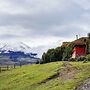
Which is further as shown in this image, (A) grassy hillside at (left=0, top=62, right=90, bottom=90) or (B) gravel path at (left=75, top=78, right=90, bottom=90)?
(A) grassy hillside at (left=0, top=62, right=90, bottom=90)

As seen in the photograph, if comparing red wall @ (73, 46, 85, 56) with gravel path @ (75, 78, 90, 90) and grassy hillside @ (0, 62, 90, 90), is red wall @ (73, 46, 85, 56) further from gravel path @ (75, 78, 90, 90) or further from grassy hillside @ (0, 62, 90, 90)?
gravel path @ (75, 78, 90, 90)

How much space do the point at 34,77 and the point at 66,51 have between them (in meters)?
38.1

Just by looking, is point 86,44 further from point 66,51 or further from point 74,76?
point 74,76

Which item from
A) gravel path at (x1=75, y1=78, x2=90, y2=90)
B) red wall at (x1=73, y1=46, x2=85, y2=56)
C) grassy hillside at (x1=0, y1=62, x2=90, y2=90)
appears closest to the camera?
gravel path at (x1=75, y1=78, x2=90, y2=90)

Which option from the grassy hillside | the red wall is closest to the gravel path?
the grassy hillside

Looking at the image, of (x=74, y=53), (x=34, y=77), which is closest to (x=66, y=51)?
(x=74, y=53)

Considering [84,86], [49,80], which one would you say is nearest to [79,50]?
[49,80]

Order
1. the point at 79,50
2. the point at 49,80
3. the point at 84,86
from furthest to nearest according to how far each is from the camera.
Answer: the point at 79,50, the point at 49,80, the point at 84,86

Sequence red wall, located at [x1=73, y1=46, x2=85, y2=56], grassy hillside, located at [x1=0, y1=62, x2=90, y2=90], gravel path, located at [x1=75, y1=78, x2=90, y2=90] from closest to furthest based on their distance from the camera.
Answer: gravel path, located at [x1=75, y1=78, x2=90, y2=90]
grassy hillside, located at [x1=0, y1=62, x2=90, y2=90]
red wall, located at [x1=73, y1=46, x2=85, y2=56]

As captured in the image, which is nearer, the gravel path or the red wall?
the gravel path

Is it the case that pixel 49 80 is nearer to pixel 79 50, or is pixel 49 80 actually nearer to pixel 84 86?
pixel 84 86

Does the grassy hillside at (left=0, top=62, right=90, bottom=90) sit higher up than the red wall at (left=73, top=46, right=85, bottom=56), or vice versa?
the red wall at (left=73, top=46, right=85, bottom=56)

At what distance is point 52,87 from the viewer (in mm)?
51031

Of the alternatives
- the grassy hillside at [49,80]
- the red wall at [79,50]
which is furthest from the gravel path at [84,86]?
the red wall at [79,50]
